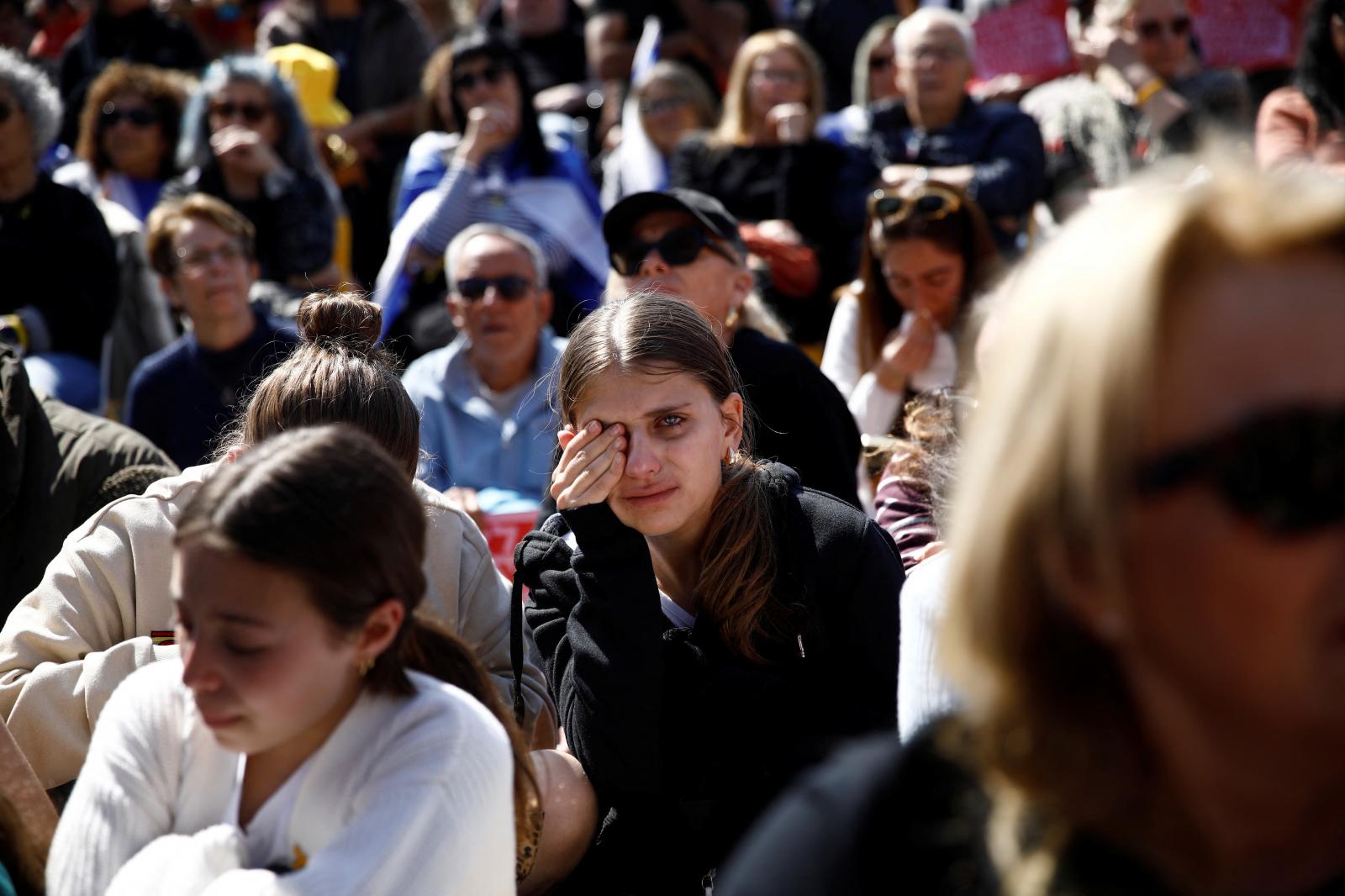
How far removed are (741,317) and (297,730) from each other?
2621 millimetres

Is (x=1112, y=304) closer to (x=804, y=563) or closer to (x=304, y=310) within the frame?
(x=804, y=563)

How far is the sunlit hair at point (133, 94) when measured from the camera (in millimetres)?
6863

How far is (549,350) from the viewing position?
16.5 feet

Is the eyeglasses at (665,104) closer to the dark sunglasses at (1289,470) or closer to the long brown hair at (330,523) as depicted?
the long brown hair at (330,523)

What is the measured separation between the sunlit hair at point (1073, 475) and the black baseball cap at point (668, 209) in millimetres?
3040

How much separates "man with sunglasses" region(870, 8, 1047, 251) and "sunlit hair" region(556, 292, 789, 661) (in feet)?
8.99

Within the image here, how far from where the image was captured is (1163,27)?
6.15 m

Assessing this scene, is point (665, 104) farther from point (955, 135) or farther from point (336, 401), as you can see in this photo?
point (336, 401)

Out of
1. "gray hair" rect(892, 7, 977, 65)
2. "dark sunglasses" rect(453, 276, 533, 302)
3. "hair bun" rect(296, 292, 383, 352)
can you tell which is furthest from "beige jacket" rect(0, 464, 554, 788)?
"gray hair" rect(892, 7, 977, 65)

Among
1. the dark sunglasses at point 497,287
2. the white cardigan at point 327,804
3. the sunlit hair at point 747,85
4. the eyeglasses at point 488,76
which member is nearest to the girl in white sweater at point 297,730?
the white cardigan at point 327,804

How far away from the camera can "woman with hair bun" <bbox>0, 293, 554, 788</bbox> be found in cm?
270

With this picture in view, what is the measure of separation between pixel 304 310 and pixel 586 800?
4.24 ft

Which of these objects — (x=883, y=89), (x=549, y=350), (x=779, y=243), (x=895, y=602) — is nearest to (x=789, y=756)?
(x=895, y=602)

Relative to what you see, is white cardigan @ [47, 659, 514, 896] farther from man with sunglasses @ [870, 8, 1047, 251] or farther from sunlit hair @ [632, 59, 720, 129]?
sunlit hair @ [632, 59, 720, 129]
